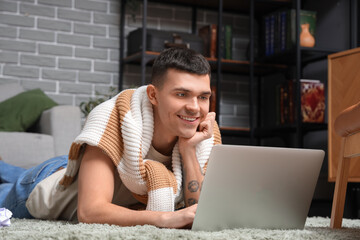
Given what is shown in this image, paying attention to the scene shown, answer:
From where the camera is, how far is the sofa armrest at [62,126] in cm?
303

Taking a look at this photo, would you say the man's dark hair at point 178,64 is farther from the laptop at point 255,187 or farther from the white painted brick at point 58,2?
the white painted brick at point 58,2

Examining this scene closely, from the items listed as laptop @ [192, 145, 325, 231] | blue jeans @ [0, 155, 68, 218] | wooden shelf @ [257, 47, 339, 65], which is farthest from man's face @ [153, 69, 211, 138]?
wooden shelf @ [257, 47, 339, 65]

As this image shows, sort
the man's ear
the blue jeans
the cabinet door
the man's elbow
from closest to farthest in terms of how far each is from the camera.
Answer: the man's elbow, the man's ear, the blue jeans, the cabinet door

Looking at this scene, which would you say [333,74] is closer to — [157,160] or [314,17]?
[314,17]

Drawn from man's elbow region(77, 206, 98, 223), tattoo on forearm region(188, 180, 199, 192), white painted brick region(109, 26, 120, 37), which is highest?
white painted brick region(109, 26, 120, 37)

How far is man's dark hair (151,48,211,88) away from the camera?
4.87 feet

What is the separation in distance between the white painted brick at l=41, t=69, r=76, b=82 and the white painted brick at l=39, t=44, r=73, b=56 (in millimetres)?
128

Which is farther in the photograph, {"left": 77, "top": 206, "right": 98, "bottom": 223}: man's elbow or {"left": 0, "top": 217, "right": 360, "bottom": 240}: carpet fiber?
{"left": 77, "top": 206, "right": 98, "bottom": 223}: man's elbow

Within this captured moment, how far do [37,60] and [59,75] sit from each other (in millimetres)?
182

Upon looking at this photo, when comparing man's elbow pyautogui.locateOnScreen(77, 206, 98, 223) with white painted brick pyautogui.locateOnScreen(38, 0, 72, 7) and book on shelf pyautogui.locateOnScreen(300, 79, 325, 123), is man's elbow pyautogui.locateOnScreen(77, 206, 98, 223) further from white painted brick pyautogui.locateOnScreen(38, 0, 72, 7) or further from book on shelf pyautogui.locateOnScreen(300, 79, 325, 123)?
white painted brick pyautogui.locateOnScreen(38, 0, 72, 7)

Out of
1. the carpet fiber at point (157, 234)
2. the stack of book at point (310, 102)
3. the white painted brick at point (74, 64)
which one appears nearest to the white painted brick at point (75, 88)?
the white painted brick at point (74, 64)

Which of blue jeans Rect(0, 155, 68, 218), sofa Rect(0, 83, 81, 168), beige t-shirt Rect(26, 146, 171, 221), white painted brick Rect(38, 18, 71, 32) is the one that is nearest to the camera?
beige t-shirt Rect(26, 146, 171, 221)

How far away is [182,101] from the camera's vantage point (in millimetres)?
1472

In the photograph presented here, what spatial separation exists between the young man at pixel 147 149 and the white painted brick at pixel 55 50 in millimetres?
2190
